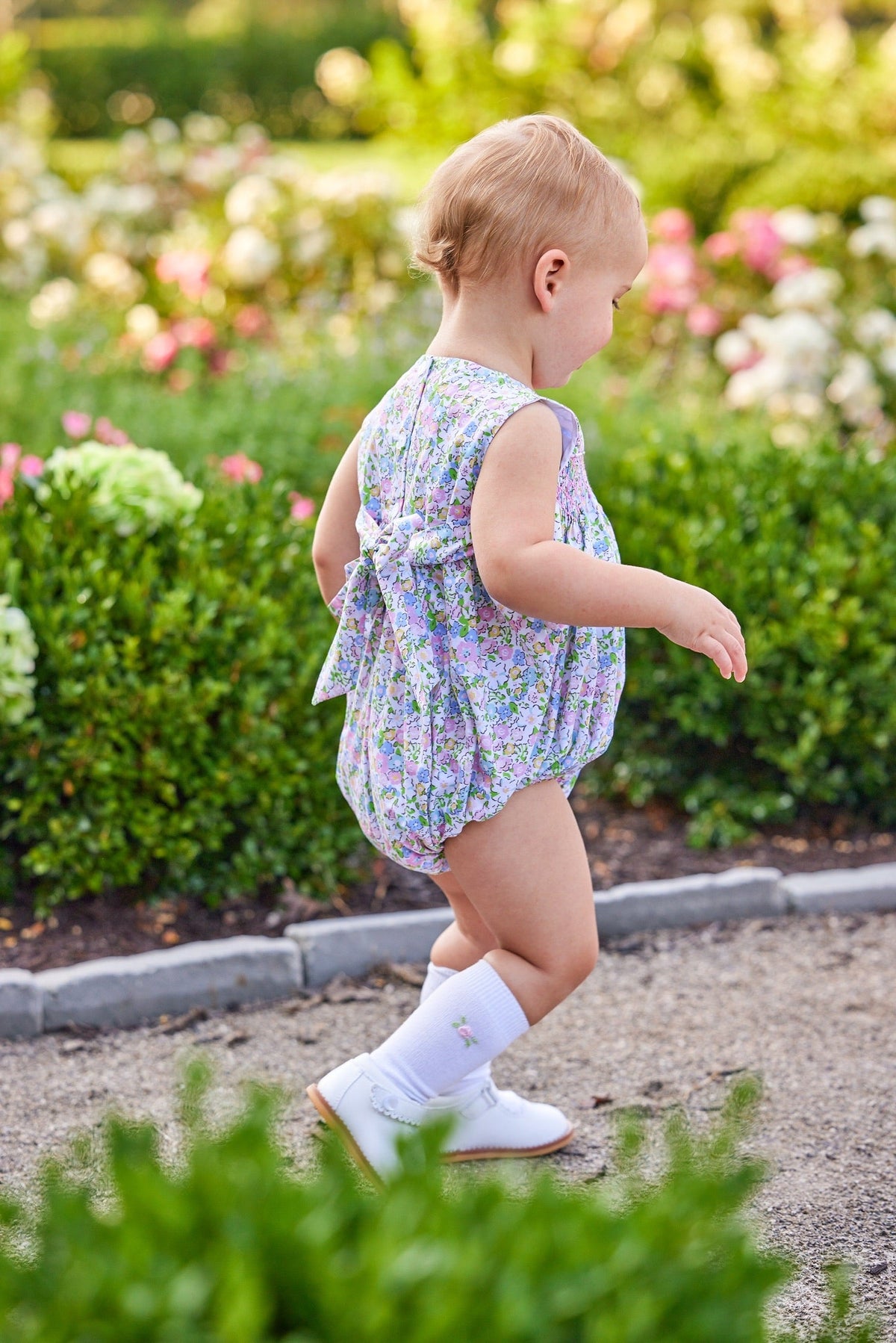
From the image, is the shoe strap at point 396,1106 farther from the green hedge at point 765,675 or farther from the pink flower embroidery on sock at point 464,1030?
the green hedge at point 765,675

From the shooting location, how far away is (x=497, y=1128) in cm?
234

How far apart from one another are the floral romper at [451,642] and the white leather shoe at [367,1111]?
1.17 ft

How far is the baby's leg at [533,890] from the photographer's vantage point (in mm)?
2025

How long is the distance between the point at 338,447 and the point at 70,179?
674 centimetres

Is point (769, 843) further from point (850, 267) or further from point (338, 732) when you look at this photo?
point (850, 267)

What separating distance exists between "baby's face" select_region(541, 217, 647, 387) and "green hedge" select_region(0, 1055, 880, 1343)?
1243 millimetres

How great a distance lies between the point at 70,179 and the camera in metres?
10.2

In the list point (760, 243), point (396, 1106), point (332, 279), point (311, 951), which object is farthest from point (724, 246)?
point (396, 1106)

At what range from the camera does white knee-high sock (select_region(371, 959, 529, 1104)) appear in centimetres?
207

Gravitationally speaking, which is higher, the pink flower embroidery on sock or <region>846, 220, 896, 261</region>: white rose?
<region>846, 220, 896, 261</region>: white rose

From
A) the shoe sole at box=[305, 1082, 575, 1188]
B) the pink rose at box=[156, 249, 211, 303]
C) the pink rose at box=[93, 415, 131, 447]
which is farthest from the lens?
the pink rose at box=[156, 249, 211, 303]

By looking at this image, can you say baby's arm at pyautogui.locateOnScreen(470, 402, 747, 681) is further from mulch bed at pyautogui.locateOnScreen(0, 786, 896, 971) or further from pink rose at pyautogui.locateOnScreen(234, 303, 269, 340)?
pink rose at pyautogui.locateOnScreen(234, 303, 269, 340)

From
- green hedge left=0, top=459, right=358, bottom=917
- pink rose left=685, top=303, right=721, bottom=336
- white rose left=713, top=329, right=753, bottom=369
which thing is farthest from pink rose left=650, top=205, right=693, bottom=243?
green hedge left=0, top=459, right=358, bottom=917

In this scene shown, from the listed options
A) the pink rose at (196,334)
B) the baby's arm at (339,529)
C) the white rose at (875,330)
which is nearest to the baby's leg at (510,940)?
the baby's arm at (339,529)
